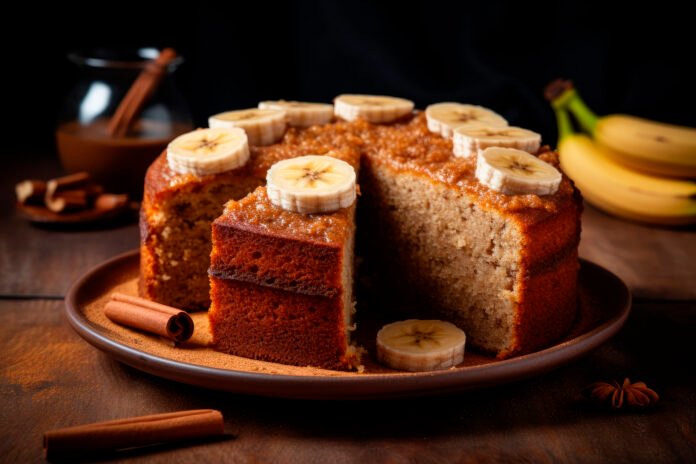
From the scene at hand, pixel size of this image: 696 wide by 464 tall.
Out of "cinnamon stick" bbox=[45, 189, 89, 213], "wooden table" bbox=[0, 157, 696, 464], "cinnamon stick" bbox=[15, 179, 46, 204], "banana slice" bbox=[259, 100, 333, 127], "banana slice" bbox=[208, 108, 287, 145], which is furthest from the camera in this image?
"cinnamon stick" bbox=[15, 179, 46, 204]

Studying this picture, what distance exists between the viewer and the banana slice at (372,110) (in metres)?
4.27

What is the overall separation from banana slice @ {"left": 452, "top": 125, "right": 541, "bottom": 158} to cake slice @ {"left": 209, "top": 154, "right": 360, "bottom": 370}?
0.70 metres

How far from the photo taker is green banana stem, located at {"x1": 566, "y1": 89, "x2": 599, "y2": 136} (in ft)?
18.7

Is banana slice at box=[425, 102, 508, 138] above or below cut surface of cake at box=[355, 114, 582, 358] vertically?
above

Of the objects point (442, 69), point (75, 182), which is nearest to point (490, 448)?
point (75, 182)

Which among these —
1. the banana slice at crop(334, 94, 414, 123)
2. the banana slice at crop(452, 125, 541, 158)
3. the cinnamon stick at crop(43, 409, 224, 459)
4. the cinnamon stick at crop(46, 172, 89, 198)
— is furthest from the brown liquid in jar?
the cinnamon stick at crop(43, 409, 224, 459)

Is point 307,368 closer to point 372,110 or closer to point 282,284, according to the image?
point 282,284

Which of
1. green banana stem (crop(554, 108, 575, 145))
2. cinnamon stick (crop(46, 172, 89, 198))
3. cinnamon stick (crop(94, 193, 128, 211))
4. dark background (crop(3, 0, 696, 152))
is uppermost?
dark background (crop(3, 0, 696, 152))

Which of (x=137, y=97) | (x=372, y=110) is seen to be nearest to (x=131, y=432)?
(x=372, y=110)

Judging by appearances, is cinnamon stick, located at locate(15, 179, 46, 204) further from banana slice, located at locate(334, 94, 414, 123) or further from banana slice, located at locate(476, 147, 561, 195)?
banana slice, located at locate(476, 147, 561, 195)

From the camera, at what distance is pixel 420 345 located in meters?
3.28

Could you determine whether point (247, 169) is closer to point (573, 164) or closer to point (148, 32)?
point (573, 164)

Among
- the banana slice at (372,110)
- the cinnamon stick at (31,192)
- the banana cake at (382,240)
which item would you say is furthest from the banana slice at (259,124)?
the cinnamon stick at (31,192)

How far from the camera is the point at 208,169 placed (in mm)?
3617
